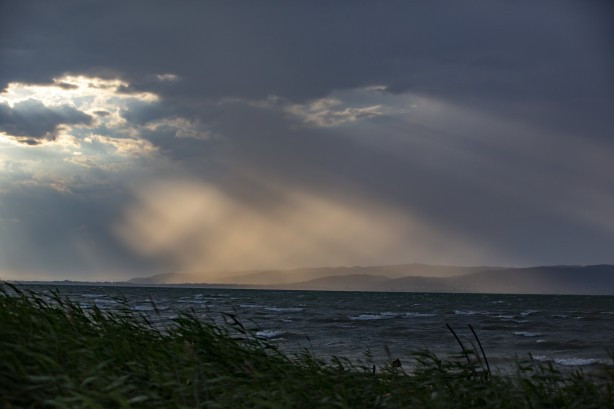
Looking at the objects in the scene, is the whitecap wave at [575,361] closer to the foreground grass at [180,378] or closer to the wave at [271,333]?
the wave at [271,333]

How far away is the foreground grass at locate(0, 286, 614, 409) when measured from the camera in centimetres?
535

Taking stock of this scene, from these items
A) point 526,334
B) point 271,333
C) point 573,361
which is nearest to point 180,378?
point 573,361

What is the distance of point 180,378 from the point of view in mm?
6176

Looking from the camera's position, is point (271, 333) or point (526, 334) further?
point (526, 334)

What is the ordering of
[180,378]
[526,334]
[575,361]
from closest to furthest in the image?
[180,378], [575,361], [526,334]

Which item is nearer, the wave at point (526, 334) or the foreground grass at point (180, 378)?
the foreground grass at point (180, 378)

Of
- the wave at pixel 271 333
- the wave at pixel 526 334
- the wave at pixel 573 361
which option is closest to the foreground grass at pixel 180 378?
the wave at pixel 573 361

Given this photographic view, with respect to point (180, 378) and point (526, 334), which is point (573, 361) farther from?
point (180, 378)

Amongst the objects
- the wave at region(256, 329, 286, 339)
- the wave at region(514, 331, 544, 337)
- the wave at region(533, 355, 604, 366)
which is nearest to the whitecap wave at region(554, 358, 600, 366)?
the wave at region(533, 355, 604, 366)

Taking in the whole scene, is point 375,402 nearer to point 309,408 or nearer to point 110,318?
point 309,408

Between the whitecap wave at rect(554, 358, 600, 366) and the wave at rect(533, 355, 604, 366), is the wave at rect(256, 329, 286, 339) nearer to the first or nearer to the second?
the wave at rect(533, 355, 604, 366)

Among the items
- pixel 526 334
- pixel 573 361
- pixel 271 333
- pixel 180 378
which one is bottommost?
pixel 526 334

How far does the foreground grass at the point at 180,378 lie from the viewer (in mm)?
5348

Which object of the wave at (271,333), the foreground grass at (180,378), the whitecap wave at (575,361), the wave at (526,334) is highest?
the foreground grass at (180,378)
